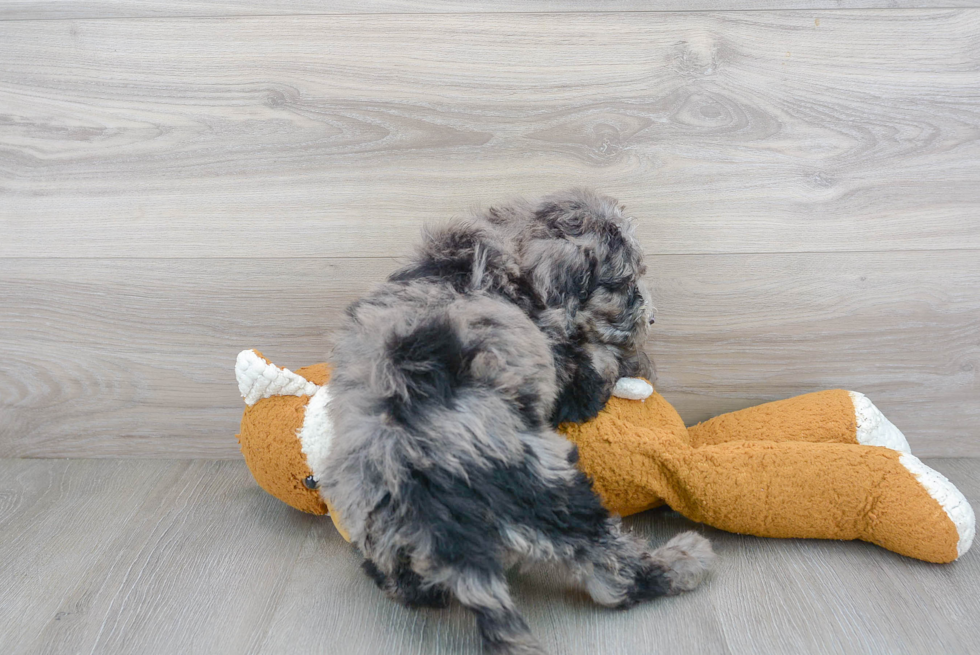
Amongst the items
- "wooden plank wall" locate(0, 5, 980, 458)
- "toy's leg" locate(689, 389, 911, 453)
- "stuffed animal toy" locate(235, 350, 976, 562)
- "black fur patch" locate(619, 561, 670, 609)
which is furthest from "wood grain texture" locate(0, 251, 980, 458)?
"black fur patch" locate(619, 561, 670, 609)

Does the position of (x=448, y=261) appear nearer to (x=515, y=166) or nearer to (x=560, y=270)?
(x=560, y=270)

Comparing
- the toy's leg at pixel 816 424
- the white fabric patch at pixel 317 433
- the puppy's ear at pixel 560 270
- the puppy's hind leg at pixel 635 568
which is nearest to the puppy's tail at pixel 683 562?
the puppy's hind leg at pixel 635 568

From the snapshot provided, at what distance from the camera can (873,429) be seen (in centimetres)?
111

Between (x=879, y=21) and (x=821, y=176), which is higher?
(x=879, y=21)

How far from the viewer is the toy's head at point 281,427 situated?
1023 millimetres

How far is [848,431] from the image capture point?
110 centimetres

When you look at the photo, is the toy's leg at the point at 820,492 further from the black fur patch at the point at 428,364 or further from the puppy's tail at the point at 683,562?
the black fur patch at the point at 428,364

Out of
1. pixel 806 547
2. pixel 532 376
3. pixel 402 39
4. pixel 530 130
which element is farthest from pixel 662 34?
pixel 806 547

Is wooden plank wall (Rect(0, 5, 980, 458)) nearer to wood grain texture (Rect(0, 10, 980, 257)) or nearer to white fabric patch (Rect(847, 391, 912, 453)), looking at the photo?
wood grain texture (Rect(0, 10, 980, 257))

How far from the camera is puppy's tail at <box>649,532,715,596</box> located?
913 millimetres

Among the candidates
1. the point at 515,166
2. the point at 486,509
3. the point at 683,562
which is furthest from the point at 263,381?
the point at 683,562

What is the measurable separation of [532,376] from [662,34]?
0.67m

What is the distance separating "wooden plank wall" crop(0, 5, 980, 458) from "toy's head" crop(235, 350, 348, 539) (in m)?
0.23

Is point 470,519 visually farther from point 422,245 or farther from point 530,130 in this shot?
point 530,130
